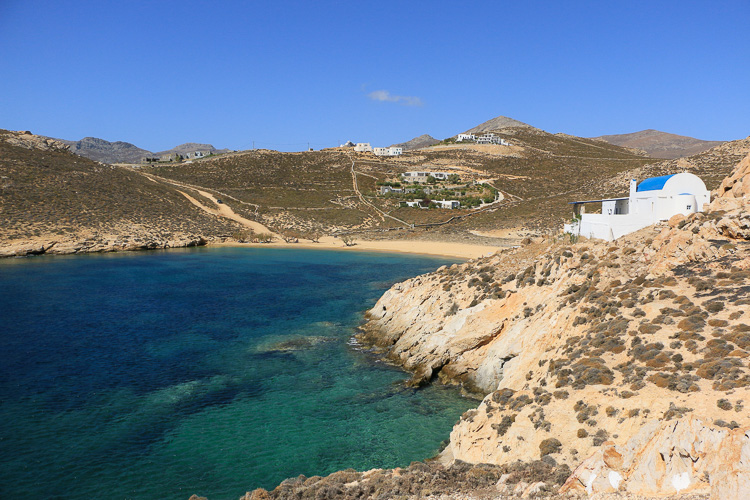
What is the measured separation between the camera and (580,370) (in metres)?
13.8

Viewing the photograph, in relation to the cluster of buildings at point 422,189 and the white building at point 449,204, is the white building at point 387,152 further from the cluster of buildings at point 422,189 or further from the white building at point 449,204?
the white building at point 449,204

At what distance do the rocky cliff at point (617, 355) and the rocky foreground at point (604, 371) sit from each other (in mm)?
43

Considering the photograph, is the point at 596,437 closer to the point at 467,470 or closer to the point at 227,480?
the point at 467,470

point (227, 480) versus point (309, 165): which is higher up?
point (309, 165)

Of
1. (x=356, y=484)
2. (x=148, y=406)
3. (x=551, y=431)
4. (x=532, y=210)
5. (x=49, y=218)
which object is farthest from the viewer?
(x=532, y=210)

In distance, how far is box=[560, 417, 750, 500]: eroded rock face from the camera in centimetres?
761

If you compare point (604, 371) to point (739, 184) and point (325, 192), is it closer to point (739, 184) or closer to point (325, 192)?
point (739, 184)

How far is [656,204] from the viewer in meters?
24.2

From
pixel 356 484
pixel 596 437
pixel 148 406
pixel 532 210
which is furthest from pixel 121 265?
pixel 532 210

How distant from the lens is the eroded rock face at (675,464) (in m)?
7.61

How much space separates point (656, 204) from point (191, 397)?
81.6ft

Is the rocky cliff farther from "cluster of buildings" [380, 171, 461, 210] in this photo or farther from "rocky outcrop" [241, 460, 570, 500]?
"cluster of buildings" [380, 171, 461, 210]

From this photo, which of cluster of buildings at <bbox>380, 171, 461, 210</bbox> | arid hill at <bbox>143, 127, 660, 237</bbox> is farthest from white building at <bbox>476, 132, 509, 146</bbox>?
cluster of buildings at <bbox>380, 171, 461, 210</bbox>

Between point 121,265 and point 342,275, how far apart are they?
86.0 ft
